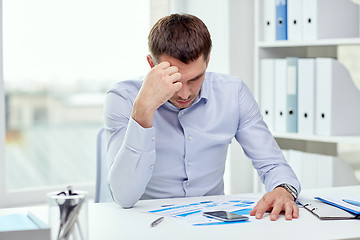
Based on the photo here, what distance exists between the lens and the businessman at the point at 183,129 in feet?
6.07

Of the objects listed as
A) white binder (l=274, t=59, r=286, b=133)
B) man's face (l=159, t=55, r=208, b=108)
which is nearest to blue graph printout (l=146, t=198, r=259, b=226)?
man's face (l=159, t=55, r=208, b=108)

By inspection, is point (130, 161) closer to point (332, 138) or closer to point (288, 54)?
point (332, 138)

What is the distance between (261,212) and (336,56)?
1.87m

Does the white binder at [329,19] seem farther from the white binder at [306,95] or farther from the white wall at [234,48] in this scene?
the white wall at [234,48]

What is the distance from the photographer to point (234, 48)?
3307mm

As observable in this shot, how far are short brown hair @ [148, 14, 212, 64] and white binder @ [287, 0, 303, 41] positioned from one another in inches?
43.1

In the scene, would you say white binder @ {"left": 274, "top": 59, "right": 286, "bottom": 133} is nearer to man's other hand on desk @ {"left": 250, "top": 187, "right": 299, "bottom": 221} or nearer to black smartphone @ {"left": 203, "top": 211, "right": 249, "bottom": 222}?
man's other hand on desk @ {"left": 250, "top": 187, "right": 299, "bottom": 221}

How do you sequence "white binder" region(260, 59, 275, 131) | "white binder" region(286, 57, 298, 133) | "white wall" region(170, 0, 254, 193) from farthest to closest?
"white wall" region(170, 0, 254, 193)
"white binder" region(260, 59, 275, 131)
"white binder" region(286, 57, 298, 133)

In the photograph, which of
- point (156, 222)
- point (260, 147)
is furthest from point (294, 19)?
point (156, 222)

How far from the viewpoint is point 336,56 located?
10.9 ft

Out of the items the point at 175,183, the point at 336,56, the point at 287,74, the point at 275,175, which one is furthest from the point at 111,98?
the point at 336,56

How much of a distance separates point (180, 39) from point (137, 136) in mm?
342

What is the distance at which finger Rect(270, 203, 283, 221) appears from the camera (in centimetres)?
165

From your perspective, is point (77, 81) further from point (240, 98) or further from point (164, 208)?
point (164, 208)
